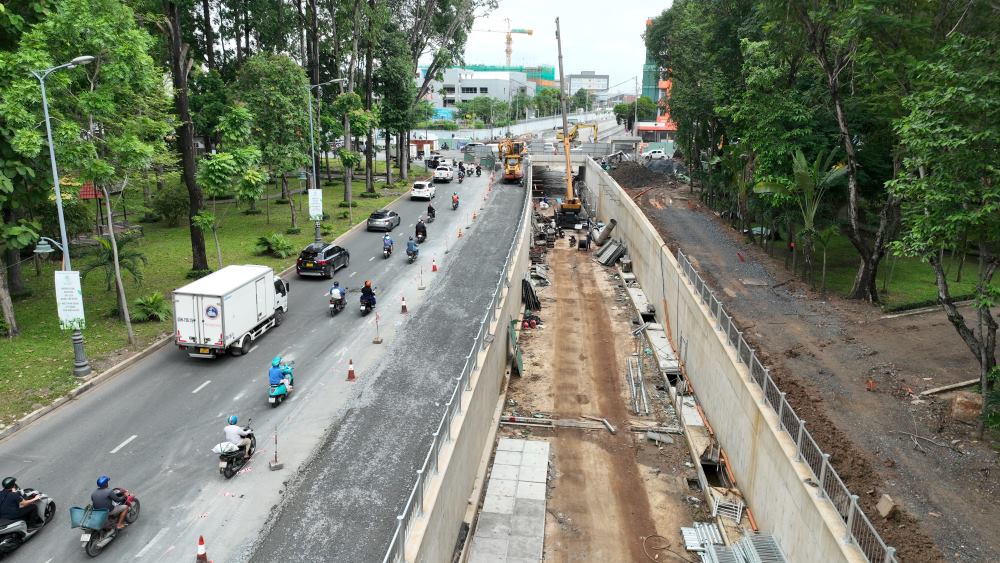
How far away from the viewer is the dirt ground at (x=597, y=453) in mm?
17094

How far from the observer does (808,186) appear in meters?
26.0

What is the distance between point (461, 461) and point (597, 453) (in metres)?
7.21

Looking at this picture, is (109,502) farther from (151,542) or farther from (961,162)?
(961,162)

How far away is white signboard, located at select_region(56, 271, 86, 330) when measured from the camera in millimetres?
19312

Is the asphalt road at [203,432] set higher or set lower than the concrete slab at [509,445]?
higher

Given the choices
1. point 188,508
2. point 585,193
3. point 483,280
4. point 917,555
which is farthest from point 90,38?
point 585,193

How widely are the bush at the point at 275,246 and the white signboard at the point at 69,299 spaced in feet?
49.9

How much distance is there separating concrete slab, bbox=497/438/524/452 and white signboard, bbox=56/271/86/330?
531 inches

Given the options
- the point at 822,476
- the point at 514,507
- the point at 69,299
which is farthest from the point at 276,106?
the point at 822,476

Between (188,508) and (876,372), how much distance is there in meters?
18.7

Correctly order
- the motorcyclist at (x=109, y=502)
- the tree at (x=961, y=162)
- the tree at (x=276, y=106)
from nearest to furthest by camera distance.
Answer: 1. the motorcyclist at (x=109, y=502)
2. the tree at (x=961, y=162)
3. the tree at (x=276, y=106)

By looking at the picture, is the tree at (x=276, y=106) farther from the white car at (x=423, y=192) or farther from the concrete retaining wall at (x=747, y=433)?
the concrete retaining wall at (x=747, y=433)

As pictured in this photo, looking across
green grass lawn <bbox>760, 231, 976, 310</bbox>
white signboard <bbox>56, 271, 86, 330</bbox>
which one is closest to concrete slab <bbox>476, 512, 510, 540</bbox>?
white signboard <bbox>56, 271, 86, 330</bbox>

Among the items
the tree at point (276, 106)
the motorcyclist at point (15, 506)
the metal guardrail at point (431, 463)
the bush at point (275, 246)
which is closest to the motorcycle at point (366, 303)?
the metal guardrail at point (431, 463)
